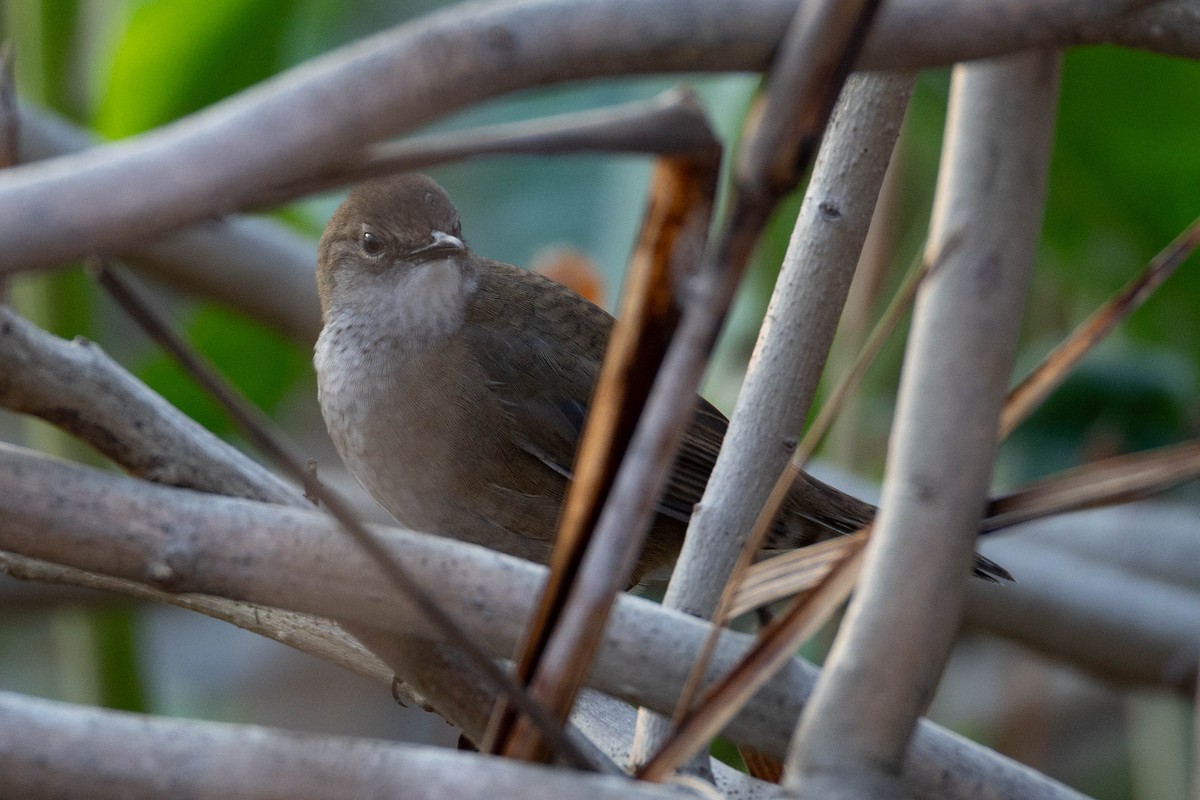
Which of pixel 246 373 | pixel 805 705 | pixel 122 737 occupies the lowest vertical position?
pixel 122 737

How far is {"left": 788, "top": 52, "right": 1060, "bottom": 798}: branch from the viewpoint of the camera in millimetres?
880

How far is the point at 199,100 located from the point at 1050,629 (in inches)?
132

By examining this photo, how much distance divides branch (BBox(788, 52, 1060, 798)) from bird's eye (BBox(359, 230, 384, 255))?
6.80 feet

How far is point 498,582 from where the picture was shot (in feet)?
3.33

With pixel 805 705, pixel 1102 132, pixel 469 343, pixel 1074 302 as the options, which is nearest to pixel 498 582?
pixel 805 705

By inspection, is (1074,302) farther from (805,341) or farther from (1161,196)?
(805,341)

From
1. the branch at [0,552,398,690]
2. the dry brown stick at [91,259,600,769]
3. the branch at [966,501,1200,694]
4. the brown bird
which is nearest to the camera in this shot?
the dry brown stick at [91,259,600,769]

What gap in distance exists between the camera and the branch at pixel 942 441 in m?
0.88

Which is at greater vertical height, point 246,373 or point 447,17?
point 246,373

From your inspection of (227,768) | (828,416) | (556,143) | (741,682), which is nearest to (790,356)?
(828,416)

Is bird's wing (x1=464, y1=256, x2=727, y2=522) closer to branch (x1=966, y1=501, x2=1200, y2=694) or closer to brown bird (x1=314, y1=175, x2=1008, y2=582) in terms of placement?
brown bird (x1=314, y1=175, x2=1008, y2=582)

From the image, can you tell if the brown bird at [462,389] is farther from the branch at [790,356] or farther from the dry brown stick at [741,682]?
the dry brown stick at [741,682]

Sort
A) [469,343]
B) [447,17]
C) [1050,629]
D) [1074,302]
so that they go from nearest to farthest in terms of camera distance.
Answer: [447,17] → [469,343] → [1050,629] → [1074,302]

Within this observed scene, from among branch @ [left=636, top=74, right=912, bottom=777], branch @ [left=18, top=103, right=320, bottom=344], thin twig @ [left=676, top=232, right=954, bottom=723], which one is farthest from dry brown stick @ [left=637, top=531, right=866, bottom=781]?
branch @ [left=18, top=103, right=320, bottom=344]
